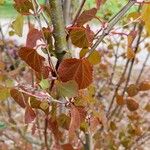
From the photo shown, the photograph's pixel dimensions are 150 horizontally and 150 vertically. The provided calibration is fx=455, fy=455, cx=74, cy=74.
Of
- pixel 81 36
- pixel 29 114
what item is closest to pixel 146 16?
pixel 81 36

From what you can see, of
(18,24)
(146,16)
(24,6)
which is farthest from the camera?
(18,24)

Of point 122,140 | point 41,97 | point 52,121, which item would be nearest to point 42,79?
point 41,97

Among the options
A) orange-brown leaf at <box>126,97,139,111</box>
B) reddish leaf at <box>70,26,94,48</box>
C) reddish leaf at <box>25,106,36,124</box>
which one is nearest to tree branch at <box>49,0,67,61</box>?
reddish leaf at <box>70,26,94,48</box>

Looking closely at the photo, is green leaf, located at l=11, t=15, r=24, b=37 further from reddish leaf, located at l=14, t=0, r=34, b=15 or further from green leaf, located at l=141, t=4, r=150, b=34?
green leaf, located at l=141, t=4, r=150, b=34

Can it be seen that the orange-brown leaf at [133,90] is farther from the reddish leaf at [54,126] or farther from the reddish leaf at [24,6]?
the reddish leaf at [24,6]

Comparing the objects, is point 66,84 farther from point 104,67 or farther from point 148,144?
point 148,144

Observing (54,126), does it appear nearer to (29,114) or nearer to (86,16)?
(29,114)

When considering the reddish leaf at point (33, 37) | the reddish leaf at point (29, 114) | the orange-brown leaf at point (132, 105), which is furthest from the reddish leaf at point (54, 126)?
the orange-brown leaf at point (132, 105)
